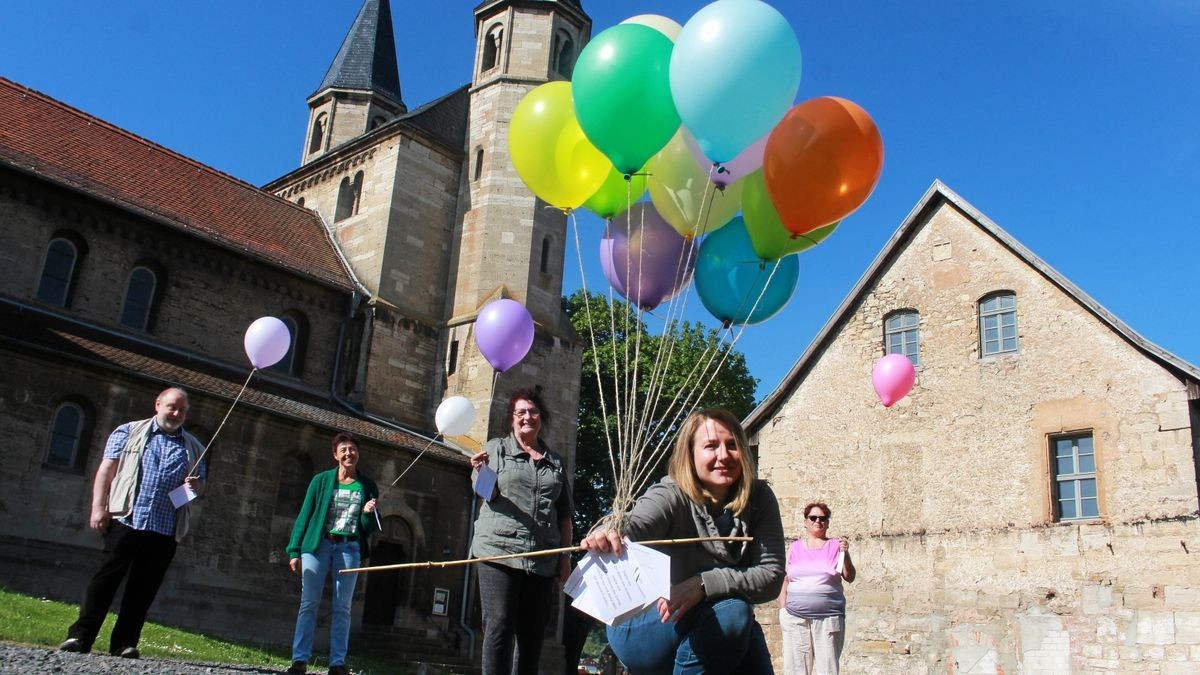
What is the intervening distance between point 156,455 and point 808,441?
11.2 meters

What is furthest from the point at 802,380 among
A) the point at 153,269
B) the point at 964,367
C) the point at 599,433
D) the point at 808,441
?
the point at 599,433

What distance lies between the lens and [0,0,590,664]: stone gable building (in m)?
16.5

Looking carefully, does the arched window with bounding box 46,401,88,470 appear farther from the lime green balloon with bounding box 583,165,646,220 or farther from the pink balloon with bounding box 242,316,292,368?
the lime green balloon with bounding box 583,165,646,220

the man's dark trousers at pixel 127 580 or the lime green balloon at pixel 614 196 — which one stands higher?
the lime green balloon at pixel 614 196

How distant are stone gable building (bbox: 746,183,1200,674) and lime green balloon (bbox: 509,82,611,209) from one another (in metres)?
8.76

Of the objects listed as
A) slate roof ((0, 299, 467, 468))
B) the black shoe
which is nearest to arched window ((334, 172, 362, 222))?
slate roof ((0, 299, 467, 468))

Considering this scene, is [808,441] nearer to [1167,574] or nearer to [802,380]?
[802,380]

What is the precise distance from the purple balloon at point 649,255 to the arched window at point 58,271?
15.8m

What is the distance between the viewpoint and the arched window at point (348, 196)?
88.9ft

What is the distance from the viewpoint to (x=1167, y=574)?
11.7 meters

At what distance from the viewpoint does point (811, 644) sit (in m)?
7.15

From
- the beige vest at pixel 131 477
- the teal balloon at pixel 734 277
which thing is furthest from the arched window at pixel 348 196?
the beige vest at pixel 131 477

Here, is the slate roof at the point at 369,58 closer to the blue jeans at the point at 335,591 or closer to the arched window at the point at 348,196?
the arched window at the point at 348,196

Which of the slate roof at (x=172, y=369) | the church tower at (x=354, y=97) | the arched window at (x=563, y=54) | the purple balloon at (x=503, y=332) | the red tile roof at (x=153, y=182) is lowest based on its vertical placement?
the purple balloon at (x=503, y=332)
